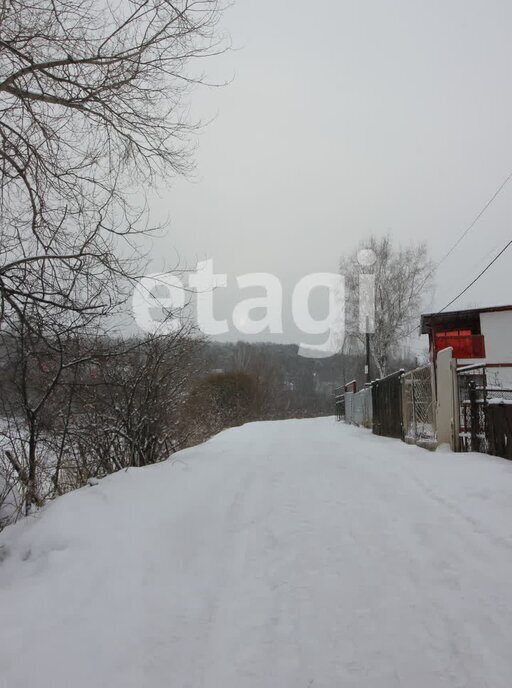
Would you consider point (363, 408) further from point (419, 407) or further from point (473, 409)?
point (473, 409)

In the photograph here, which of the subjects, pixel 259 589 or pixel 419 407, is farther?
pixel 419 407

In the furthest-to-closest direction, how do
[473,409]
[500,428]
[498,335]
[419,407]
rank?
[498,335] < [419,407] < [473,409] < [500,428]

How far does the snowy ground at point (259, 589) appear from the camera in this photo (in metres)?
2.29

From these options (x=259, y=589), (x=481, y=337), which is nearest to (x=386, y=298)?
(x=481, y=337)

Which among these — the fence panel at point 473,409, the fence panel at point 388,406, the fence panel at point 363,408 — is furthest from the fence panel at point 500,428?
the fence panel at point 363,408

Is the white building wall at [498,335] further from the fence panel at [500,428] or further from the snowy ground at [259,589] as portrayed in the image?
the snowy ground at [259,589]

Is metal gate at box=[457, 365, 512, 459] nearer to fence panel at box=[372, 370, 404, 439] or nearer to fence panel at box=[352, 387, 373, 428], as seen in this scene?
fence panel at box=[372, 370, 404, 439]

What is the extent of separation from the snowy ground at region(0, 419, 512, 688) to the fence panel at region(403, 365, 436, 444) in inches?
164

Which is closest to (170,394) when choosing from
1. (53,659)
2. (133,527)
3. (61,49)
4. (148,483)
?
(148,483)

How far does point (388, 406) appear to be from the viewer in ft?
45.6

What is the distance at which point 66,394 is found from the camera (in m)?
6.61

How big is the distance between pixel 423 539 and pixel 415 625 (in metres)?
1.43

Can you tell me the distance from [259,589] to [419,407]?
27.0 ft

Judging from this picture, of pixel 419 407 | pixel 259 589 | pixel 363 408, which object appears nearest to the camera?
pixel 259 589
